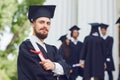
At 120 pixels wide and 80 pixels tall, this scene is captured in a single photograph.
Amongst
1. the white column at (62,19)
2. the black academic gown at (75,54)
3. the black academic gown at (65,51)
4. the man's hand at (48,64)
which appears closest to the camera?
the man's hand at (48,64)

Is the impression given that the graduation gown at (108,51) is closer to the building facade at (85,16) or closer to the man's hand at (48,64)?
the building facade at (85,16)

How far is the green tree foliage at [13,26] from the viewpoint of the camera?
3.25 meters

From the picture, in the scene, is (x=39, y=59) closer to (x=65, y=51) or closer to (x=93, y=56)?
(x=93, y=56)

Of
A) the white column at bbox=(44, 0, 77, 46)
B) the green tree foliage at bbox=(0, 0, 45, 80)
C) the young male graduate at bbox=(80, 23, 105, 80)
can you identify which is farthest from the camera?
the white column at bbox=(44, 0, 77, 46)

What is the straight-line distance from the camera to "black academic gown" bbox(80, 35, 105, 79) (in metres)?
11.0

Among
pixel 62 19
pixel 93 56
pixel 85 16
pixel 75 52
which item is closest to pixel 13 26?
pixel 93 56

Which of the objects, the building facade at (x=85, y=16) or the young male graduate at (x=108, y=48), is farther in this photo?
the building facade at (x=85, y=16)

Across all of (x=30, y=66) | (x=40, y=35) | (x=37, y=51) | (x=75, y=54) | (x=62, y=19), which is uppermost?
(x=40, y=35)

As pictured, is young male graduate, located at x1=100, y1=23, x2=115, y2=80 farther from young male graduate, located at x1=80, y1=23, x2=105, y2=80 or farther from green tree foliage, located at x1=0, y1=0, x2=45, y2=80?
green tree foliage, located at x1=0, y1=0, x2=45, y2=80

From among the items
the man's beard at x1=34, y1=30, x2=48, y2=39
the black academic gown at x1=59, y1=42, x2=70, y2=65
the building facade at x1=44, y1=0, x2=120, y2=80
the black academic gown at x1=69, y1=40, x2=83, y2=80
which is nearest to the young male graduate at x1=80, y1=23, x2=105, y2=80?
the black academic gown at x1=69, y1=40, x2=83, y2=80

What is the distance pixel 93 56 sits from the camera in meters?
11.5

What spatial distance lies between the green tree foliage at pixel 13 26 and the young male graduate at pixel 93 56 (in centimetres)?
754

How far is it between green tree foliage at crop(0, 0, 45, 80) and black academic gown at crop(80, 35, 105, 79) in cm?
757

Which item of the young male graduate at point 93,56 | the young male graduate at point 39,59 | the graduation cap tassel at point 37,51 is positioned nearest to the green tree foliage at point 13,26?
the young male graduate at point 39,59
